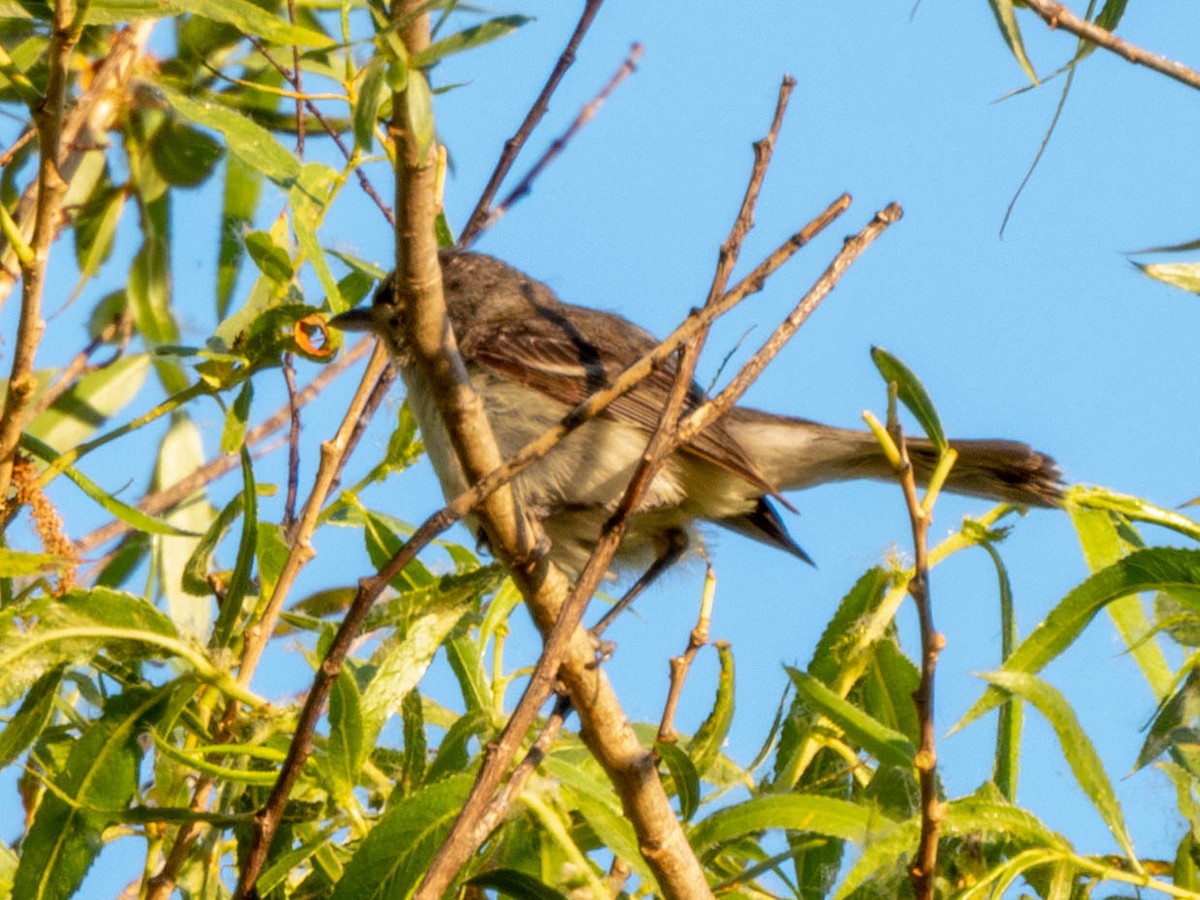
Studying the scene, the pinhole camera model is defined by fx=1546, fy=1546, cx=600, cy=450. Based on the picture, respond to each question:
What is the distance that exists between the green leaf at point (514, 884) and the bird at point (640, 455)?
5.73ft

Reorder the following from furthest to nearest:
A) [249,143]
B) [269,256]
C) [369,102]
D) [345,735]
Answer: [269,256] → [249,143] → [345,735] → [369,102]

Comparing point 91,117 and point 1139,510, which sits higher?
point 91,117

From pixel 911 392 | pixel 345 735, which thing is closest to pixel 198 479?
pixel 345 735

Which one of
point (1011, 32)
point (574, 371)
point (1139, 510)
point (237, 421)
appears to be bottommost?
point (1139, 510)

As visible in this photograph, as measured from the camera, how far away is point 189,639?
2729mm

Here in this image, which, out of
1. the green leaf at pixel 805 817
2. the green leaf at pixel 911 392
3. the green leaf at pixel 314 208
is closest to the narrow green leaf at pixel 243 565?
the green leaf at pixel 314 208

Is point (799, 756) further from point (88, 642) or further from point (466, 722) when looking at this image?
point (88, 642)

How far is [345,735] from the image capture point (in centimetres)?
256

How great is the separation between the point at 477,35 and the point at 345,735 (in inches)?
47.4

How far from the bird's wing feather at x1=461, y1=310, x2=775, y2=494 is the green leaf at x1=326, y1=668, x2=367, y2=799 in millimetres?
2010

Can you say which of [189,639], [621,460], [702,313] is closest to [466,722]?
[189,639]

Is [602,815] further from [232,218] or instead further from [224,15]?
[232,218]

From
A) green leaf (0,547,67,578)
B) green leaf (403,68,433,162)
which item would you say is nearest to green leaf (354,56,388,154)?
green leaf (403,68,433,162)

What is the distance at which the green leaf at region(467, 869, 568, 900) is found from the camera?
8.09ft
